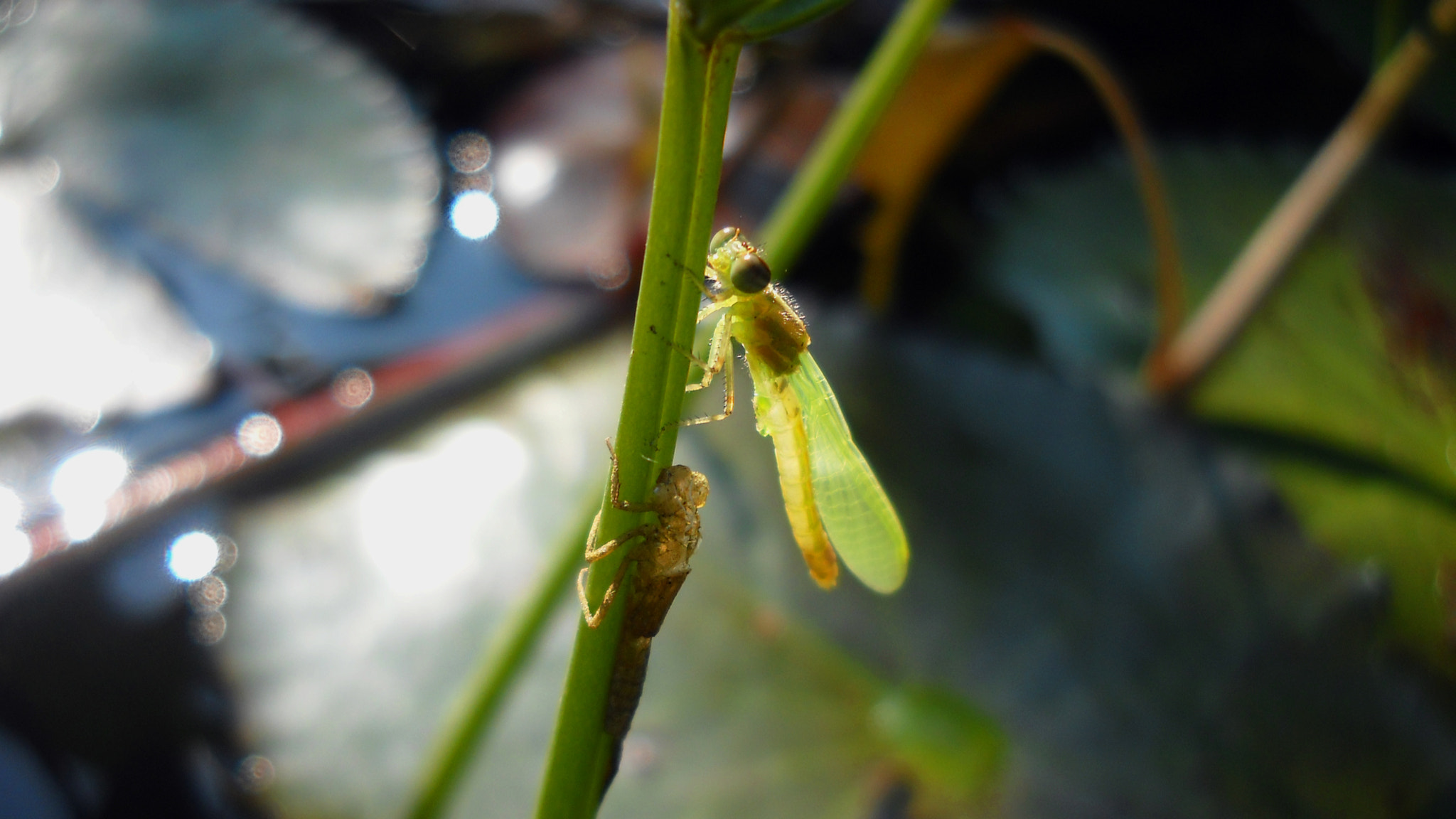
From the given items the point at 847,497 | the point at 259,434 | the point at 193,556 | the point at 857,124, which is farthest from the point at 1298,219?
the point at 193,556

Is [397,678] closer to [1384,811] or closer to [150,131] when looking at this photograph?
[150,131]

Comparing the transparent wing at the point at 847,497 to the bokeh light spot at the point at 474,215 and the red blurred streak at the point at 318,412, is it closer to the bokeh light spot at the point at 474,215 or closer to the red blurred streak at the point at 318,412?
the red blurred streak at the point at 318,412

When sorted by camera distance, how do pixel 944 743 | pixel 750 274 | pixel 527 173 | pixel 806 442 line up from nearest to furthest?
pixel 750 274 → pixel 806 442 → pixel 944 743 → pixel 527 173

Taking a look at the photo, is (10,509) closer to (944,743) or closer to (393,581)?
(393,581)

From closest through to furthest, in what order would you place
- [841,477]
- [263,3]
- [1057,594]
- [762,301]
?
[762,301], [841,477], [1057,594], [263,3]

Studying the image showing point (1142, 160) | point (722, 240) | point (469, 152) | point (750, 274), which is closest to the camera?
point (750, 274)

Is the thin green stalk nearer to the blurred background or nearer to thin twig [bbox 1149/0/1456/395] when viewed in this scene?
the blurred background

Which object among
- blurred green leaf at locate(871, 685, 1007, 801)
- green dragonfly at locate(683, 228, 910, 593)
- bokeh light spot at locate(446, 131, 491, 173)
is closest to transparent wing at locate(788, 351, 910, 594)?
green dragonfly at locate(683, 228, 910, 593)

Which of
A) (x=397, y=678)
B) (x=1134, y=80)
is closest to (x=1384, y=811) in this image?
(x=397, y=678)
